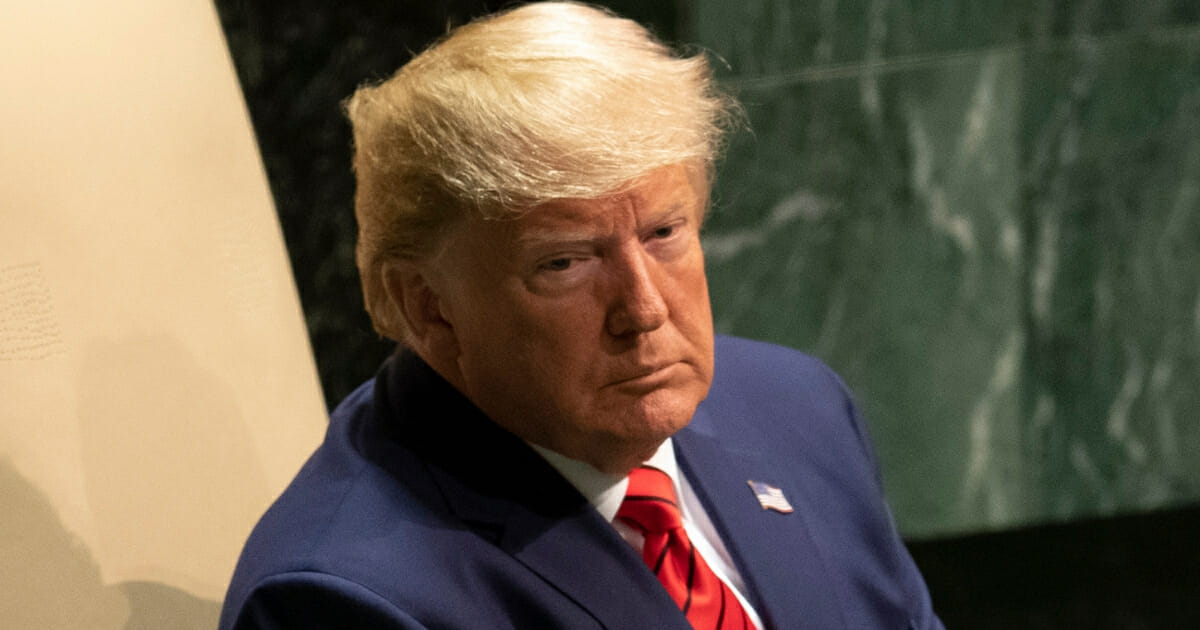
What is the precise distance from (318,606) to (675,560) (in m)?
0.37

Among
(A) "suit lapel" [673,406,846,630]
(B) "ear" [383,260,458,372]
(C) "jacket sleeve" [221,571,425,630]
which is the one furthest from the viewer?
(A) "suit lapel" [673,406,846,630]

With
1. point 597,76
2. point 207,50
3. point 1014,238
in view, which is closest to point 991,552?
point 1014,238

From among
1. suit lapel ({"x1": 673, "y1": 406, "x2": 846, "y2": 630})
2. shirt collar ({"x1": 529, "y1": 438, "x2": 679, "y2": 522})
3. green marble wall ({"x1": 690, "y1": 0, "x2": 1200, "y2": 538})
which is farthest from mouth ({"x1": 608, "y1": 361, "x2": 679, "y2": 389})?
green marble wall ({"x1": 690, "y1": 0, "x2": 1200, "y2": 538})

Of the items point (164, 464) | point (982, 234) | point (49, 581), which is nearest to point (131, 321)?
point (164, 464)

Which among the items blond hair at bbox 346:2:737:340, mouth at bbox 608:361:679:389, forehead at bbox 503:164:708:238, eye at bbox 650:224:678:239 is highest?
blond hair at bbox 346:2:737:340

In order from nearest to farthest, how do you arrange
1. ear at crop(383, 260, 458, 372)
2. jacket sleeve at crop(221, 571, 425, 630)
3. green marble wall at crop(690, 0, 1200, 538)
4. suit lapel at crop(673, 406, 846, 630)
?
jacket sleeve at crop(221, 571, 425, 630) → ear at crop(383, 260, 458, 372) → suit lapel at crop(673, 406, 846, 630) → green marble wall at crop(690, 0, 1200, 538)

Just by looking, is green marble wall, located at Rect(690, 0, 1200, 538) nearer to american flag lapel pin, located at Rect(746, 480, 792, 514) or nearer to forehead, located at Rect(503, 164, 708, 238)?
Result: american flag lapel pin, located at Rect(746, 480, 792, 514)

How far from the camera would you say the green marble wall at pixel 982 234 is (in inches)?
78.6

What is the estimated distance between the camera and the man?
0.94 metres

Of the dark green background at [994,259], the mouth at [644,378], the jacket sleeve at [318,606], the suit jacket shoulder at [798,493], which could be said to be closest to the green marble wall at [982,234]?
the dark green background at [994,259]

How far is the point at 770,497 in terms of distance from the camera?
122 cm

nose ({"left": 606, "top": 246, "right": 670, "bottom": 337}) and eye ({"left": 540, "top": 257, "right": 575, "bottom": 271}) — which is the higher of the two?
eye ({"left": 540, "top": 257, "right": 575, "bottom": 271})

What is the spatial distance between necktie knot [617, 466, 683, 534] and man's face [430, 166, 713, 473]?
0.20 ft

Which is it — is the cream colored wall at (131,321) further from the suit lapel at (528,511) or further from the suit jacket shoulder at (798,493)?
the suit jacket shoulder at (798,493)
